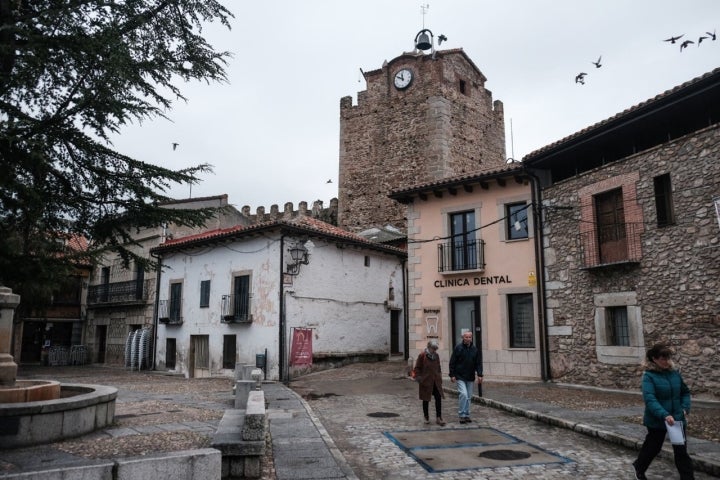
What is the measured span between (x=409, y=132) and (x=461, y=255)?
56.0ft

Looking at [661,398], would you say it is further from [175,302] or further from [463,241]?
[175,302]

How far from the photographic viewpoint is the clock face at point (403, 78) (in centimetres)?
3312

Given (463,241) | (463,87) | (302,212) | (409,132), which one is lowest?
(463,241)

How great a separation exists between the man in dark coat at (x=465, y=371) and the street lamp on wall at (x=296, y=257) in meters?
9.63

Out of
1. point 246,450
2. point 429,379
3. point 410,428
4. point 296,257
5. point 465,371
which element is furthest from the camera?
point 296,257

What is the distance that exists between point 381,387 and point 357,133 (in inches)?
877

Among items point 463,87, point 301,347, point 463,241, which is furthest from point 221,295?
point 463,87

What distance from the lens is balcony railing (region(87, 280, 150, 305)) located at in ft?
83.8

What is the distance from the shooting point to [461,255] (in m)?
17.0

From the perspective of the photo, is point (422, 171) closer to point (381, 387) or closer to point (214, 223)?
point (214, 223)

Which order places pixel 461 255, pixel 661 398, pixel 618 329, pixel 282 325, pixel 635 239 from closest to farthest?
pixel 661 398 → pixel 635 239 → pixel 618 329 → pixel 461 255 → pixel 282 325

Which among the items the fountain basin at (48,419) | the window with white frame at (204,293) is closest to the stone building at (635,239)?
the fountain basin at (48,419)

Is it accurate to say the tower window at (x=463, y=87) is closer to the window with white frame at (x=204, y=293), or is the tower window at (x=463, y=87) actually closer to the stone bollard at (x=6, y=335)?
the window with white frame at (x=204, y=293)

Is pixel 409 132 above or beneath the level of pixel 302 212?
above
